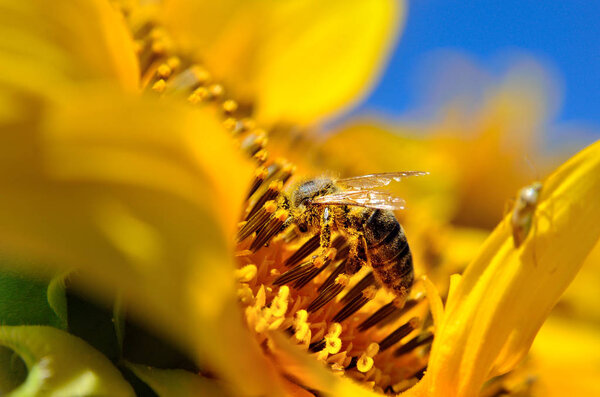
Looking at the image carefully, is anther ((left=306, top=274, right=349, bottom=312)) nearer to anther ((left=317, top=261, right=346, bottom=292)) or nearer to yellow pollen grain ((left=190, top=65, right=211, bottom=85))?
anther ((left=317, top=261, right=346, bottom=292))

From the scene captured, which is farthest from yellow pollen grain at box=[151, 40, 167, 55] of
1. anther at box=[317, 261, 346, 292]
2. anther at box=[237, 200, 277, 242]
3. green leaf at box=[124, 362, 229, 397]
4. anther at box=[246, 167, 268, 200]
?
green leaf at box=[124, 362, 229, 397]

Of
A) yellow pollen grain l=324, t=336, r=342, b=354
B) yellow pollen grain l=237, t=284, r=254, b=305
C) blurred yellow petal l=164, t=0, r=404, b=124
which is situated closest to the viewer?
yellow pollen grain l=237, t=284, r=254, b=305

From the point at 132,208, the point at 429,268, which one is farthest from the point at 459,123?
the point at 132,208

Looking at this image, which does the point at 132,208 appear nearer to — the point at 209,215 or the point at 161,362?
the point at 209,215

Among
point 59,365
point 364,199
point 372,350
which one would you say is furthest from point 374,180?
point 59,365

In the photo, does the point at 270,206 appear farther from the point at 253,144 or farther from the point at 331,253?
the point at 253,144

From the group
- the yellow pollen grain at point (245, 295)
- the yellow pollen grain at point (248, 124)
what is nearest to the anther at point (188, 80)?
the yellow pollen grain at point (248, 124)

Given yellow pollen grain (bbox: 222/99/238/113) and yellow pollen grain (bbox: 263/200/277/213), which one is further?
yellow pollen grain (bbox: 222/99/238/113)

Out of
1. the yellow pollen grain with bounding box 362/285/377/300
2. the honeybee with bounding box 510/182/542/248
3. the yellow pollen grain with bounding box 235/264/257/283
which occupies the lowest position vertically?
the yellow pollen grain with bounding box 235/264/257/283
